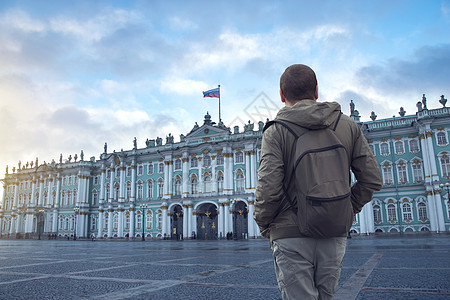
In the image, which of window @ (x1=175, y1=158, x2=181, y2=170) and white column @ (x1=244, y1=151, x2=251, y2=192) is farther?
window @ (x1=175, y1=158, x2=181, y2=170)

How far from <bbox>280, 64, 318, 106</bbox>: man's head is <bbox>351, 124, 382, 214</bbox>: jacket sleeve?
1.73 feet

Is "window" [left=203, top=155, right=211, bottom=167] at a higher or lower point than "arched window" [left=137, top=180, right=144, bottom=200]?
higher

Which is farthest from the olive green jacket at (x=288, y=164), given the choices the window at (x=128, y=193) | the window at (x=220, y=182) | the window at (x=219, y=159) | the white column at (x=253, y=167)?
the window at (x=128, y=193)

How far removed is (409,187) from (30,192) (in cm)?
6597

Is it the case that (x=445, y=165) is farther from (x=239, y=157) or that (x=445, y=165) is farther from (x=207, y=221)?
(x=207, y=221)

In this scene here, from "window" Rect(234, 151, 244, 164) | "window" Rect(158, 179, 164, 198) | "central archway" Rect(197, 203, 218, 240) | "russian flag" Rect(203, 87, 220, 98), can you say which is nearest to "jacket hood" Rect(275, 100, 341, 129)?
"window" Rect(234, 151, 244, 164)

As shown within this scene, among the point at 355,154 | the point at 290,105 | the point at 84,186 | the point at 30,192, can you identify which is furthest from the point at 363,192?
the point at 30,192

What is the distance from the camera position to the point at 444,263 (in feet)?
38.2

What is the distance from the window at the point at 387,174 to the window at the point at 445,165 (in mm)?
5476

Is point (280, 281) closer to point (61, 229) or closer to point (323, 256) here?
point (323, 256)

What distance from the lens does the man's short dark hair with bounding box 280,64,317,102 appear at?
3049mm

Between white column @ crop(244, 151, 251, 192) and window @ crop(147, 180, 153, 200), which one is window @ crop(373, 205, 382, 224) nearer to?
white column @ crop(244, 151, 251, 192)

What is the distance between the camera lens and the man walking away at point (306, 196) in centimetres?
261

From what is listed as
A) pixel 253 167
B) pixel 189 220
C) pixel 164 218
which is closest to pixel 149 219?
pixel 164 218
